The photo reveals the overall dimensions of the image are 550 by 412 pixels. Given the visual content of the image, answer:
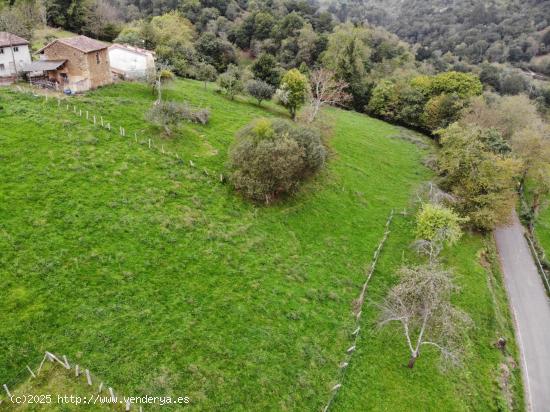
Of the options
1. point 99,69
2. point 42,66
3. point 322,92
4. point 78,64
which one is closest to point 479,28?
point 322,92

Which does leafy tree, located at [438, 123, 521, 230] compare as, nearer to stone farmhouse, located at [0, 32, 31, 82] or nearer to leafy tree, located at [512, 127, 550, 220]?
leafy tree, located at [512, 127, 550, 220]

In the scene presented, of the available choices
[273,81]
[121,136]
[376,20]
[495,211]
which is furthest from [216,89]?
[376,20]

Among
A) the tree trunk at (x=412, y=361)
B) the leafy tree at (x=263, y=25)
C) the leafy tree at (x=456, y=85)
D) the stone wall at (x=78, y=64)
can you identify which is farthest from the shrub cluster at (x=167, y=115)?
the leafy tree at (x=263, y=25)

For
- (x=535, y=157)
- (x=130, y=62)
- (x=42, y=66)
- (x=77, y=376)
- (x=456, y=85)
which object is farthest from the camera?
(x=456, y=85)

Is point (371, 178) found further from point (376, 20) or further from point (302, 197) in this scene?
point (376, 20)

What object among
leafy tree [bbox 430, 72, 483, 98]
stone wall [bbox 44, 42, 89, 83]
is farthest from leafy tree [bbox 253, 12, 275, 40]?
stone wall [bbox 44, 42, 89, 83]

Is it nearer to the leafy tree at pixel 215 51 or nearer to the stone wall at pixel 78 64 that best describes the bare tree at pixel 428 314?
the stone wall at pixel 78 64

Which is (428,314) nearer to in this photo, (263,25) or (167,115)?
(167,115)
